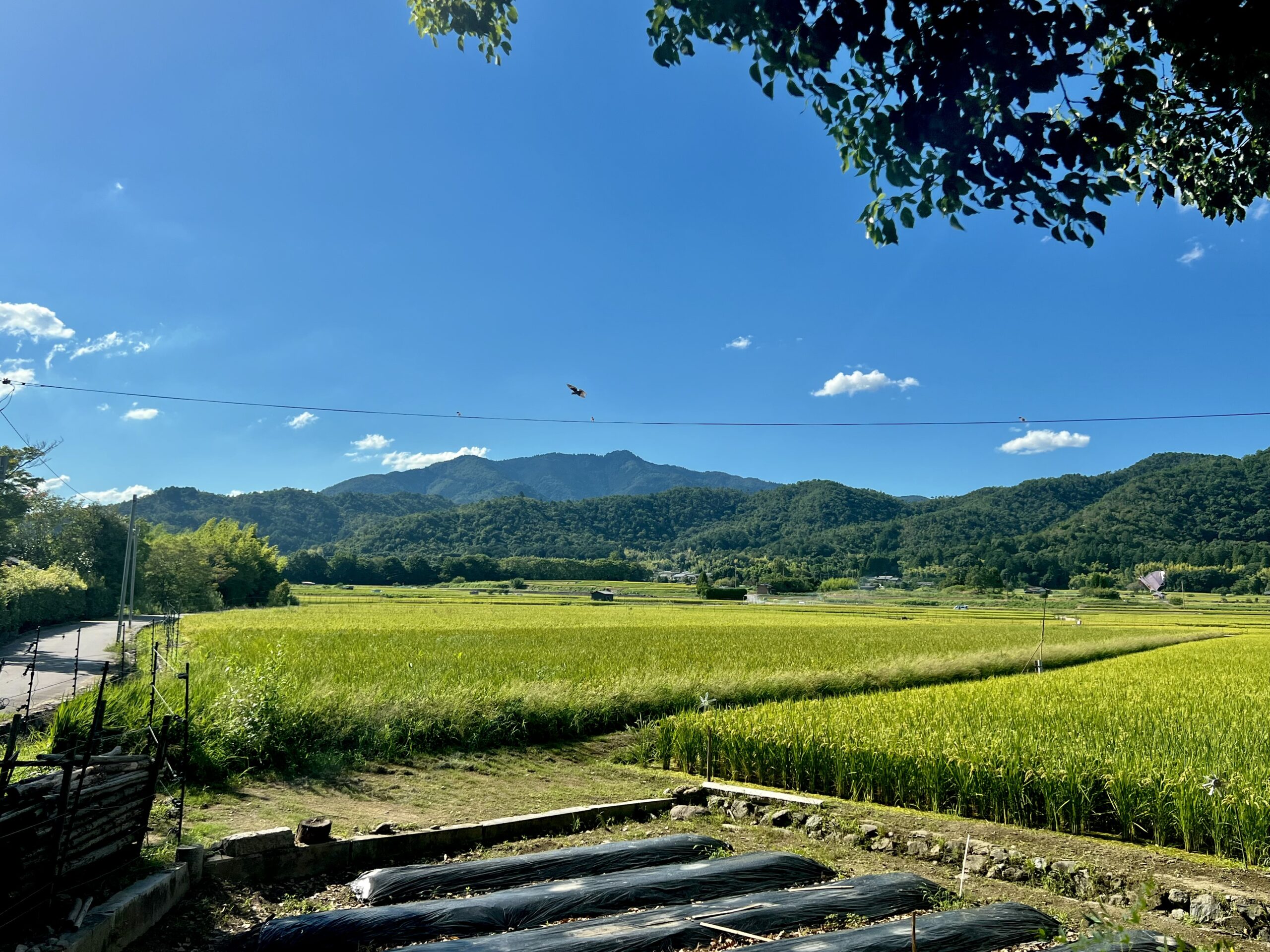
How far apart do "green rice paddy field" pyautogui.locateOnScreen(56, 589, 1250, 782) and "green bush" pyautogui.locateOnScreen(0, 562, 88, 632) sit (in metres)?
5.86

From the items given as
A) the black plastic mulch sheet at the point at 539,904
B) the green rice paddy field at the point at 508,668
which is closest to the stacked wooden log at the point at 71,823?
the black plastic mulch sheet at the point at 539,904

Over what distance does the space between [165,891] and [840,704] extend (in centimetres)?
1033

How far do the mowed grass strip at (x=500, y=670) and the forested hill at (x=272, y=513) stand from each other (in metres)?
111

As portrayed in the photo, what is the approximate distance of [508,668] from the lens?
55.1 ft

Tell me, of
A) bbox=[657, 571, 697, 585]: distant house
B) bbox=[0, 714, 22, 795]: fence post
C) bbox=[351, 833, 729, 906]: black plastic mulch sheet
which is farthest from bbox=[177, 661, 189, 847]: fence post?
bbox=[657, 571, 697, 585]: distant house

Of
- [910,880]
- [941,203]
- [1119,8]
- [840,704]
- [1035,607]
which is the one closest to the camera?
[1119,8]

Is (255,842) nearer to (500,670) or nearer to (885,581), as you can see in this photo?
(500,670)

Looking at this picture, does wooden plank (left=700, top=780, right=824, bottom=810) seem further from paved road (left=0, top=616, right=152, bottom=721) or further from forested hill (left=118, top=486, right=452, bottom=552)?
forested hill (left=118, top=486, right=452, bottom=552)

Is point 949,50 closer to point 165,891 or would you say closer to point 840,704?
point 165,891

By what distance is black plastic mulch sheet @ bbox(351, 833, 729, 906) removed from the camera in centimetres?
549

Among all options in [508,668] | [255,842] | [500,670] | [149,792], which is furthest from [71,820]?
[508,668]

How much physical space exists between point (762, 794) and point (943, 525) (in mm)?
136225

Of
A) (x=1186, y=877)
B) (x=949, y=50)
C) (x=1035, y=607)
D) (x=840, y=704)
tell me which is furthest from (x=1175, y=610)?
(x=949, y=50)

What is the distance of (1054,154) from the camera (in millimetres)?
4227
